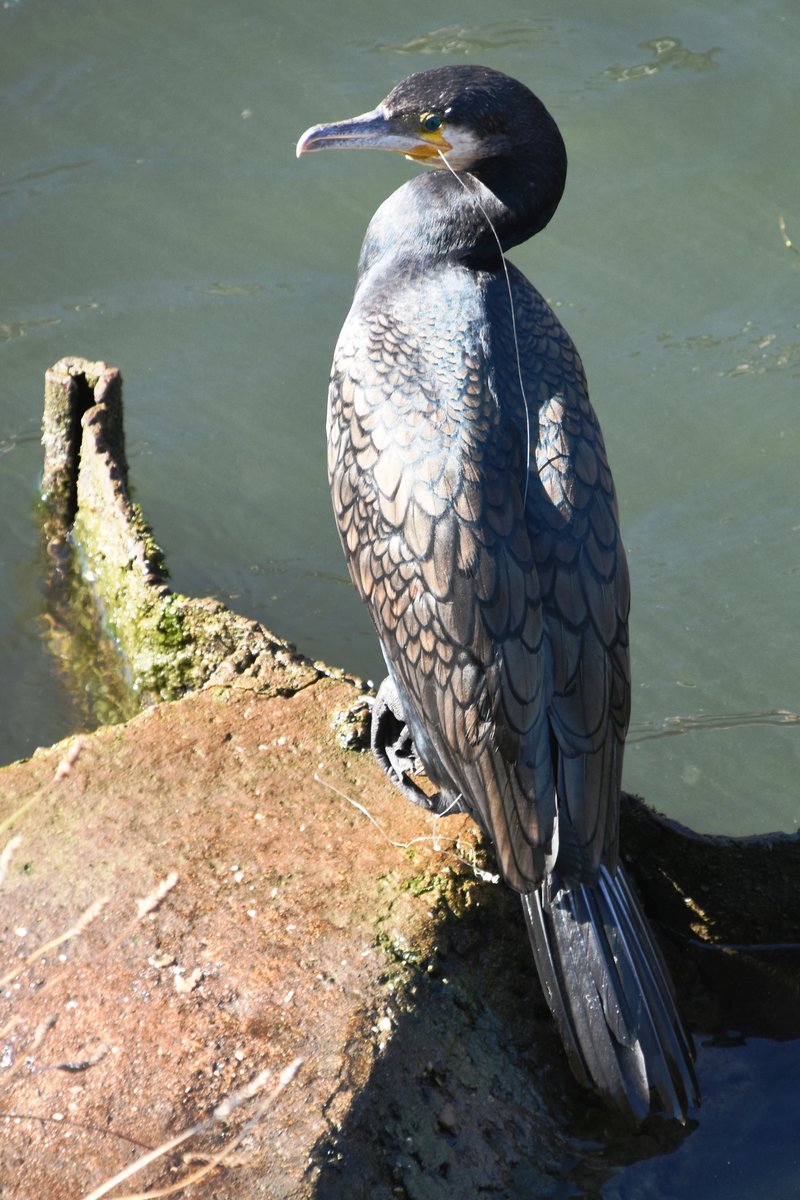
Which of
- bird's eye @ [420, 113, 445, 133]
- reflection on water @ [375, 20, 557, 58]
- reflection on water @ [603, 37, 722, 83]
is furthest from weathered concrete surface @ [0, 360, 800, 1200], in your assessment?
reflection on water @ [603, 37, 722, 83]

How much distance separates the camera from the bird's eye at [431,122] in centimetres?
301

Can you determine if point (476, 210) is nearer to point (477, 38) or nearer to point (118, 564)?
Result: point (118, 564)

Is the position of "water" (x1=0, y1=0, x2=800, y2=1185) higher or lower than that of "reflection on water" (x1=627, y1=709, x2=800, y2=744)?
higher

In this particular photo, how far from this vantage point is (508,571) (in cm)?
274

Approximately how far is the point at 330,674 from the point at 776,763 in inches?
70.0

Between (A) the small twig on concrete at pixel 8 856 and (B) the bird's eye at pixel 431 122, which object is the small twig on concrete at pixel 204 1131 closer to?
(A) the small twig on concrete at pixel 8 856

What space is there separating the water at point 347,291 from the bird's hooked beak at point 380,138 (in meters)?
2.21

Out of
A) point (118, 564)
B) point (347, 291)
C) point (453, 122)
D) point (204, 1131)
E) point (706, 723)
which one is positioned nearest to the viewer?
point (204, 1131)

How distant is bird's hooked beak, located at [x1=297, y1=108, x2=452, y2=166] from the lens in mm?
3062

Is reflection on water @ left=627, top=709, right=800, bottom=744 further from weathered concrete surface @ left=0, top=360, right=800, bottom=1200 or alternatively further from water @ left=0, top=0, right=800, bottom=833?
weathered concrete surface @ left=0, top=360, right=800, bottom=1200

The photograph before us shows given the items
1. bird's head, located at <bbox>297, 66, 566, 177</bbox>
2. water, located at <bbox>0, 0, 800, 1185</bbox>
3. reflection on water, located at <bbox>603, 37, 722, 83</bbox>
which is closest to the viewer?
bird's head, located at <bbox>297, 66, 566, 177</bbox>

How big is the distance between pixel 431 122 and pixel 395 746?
1.47 meters

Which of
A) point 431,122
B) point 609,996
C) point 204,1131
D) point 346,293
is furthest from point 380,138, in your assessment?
point 346,293

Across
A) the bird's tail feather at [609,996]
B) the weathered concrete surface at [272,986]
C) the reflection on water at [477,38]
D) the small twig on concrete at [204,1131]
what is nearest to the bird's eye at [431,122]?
the weathered concrete surface at [272,986]
